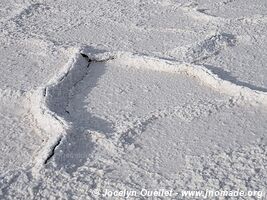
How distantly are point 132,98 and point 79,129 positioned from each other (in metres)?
0.31

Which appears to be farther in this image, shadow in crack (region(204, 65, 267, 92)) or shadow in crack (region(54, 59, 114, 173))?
shadow in crack (region(204, 65, 267, 92))

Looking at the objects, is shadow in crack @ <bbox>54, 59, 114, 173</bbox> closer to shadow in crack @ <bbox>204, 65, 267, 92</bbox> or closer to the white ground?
the white ground

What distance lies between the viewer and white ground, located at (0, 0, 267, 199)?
1372 millimetres

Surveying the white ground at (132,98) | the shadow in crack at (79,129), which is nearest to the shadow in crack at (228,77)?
the white ground at (132,98)

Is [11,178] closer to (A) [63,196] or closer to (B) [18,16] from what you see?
(A) [63,196]

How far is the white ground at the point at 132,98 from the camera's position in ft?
4.50

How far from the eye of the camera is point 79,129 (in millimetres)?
1578

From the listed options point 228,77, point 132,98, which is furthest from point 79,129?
point 228,77

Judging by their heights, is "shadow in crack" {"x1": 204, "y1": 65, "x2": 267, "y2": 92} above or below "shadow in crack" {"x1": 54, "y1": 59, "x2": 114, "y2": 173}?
above

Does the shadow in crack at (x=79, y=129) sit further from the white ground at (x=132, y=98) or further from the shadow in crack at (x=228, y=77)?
the shadow in crack at (x=228, y=77)

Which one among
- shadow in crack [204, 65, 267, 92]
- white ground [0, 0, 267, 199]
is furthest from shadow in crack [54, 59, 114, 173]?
shadow in crack [204, 65, 267, 92]

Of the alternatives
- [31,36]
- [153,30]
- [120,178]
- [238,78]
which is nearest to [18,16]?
[31,36]

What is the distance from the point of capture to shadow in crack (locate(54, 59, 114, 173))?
4.73ft

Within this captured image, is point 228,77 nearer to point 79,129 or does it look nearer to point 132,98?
point 132,98
